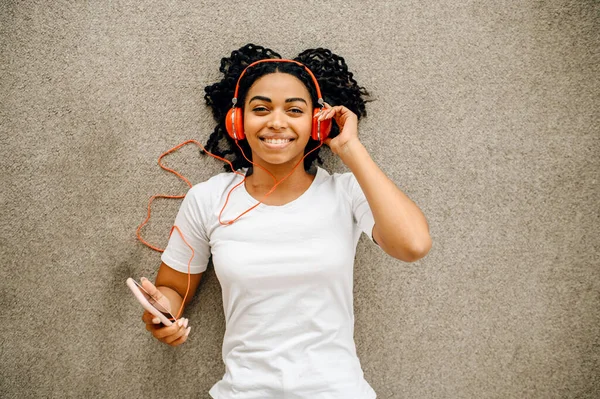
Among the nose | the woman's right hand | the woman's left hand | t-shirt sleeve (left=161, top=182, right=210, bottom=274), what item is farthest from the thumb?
the woman's left hand

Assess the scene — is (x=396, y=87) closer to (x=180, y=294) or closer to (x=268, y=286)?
(x=268, y=286)

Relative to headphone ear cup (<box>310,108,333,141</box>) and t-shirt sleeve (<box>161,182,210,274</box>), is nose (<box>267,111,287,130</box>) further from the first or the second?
t-shirt sleeve (<box>161,182,210,274</box>)

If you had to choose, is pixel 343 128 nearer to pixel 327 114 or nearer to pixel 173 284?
pixel 327 114

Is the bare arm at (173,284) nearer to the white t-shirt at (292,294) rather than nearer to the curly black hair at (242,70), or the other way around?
the white t-shirt at (292,294)

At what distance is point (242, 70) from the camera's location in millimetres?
1345

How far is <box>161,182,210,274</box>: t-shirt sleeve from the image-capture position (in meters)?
1.24

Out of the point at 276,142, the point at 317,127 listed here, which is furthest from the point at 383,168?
the point at 276,142

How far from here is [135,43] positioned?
1.44 metres

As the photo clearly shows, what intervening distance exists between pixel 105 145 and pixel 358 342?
50.7 inches

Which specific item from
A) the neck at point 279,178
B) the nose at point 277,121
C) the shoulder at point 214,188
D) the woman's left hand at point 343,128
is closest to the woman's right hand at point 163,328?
the shoulder at point 214,188

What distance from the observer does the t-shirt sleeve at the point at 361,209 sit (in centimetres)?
112

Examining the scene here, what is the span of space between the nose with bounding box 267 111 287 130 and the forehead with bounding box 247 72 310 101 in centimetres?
6

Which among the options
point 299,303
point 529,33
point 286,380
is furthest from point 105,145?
point 529,33

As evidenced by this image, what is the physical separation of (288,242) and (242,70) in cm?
68
